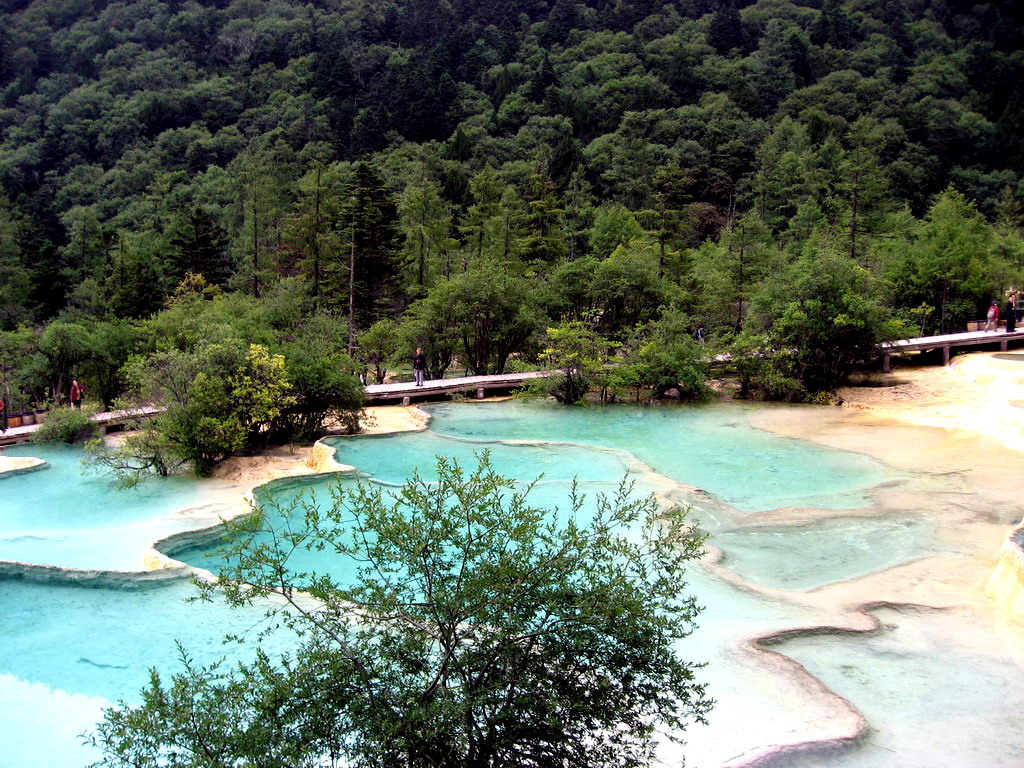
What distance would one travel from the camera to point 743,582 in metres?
9.43

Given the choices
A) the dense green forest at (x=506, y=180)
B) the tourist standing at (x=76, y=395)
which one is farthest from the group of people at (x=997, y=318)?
the tourist standing at (x=76, y=395)

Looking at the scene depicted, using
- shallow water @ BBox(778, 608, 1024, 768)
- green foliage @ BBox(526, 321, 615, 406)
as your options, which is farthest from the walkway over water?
shallow water @ BBox(778, 608, 1024, 768)

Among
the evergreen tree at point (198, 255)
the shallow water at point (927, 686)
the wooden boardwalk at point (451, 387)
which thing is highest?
the evergreen tree at point (198, 255)

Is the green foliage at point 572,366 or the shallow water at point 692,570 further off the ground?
the green foliage at point 572,366

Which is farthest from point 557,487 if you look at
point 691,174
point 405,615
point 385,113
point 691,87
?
point 691,87

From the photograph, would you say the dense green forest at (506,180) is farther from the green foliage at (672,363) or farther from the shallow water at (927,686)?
the shallow water at (927,686)

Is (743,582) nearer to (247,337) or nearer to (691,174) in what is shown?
(247,337)

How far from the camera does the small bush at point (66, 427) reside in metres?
17.9

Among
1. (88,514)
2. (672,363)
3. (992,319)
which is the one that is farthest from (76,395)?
(992,319)

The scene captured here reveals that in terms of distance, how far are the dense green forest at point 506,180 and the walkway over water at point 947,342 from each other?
51.1 inches

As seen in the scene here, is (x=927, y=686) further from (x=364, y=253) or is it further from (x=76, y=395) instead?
(x=364, y=253)

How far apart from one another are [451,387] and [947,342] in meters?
15.3

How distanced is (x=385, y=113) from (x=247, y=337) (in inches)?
2046

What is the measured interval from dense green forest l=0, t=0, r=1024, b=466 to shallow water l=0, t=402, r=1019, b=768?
3.94 meters
